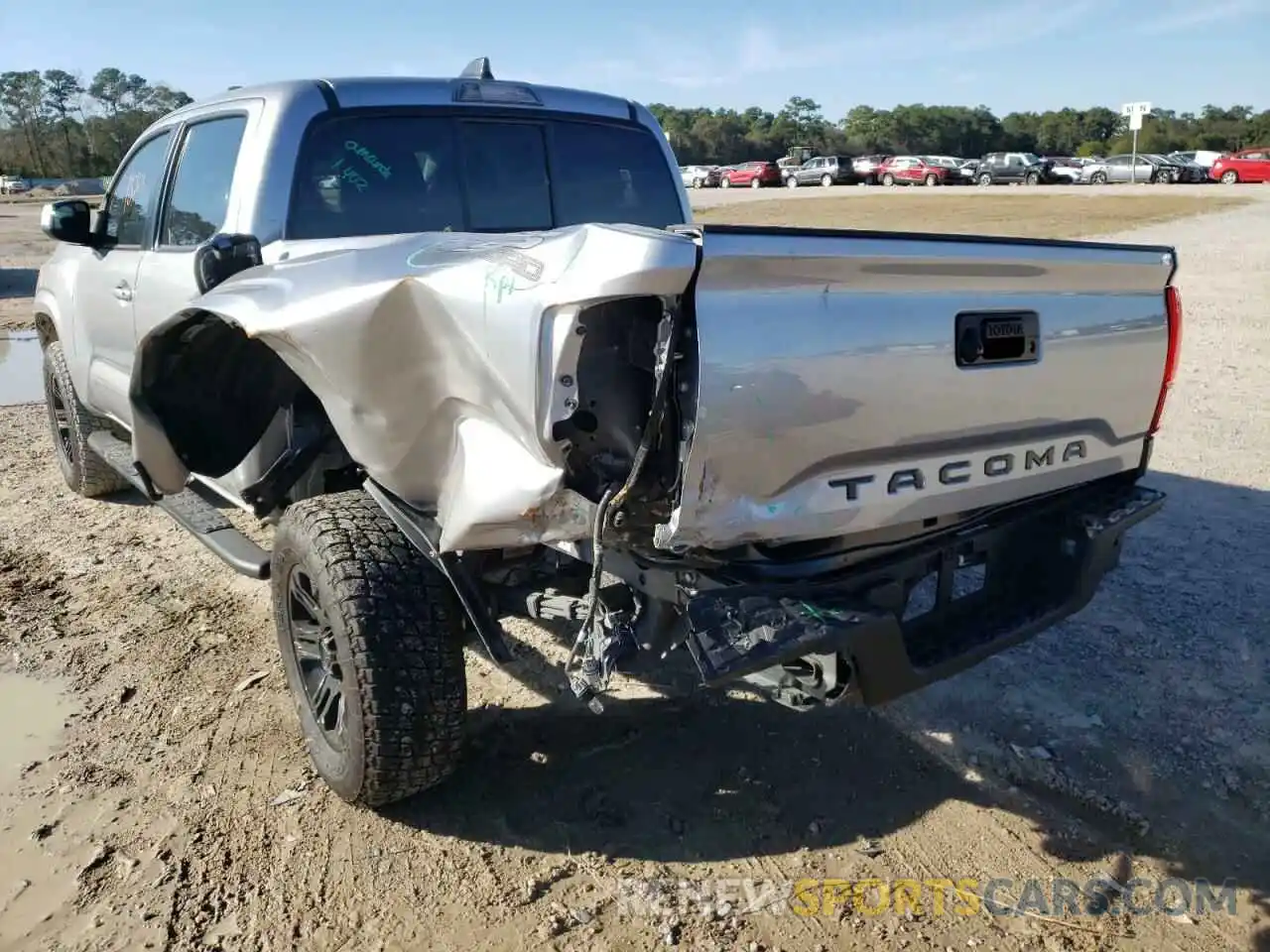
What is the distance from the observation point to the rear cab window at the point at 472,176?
364 cm

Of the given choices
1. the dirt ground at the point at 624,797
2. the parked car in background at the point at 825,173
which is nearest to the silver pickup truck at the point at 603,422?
the dirt ground at the point at 624,797

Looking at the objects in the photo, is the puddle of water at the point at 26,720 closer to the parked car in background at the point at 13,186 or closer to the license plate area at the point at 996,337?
the license plate area at the point at 996,337

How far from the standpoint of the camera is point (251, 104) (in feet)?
12.5

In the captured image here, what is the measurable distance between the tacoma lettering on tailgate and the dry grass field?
16.1 meters

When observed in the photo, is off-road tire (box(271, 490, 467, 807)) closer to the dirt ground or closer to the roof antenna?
the dirt ground

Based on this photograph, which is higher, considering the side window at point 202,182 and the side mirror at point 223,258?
the side window at point 202,182

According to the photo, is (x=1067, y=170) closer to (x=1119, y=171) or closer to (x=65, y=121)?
(x=1119, y=171)

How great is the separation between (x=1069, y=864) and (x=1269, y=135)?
7536cm

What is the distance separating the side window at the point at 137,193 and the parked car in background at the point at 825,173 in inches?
1811

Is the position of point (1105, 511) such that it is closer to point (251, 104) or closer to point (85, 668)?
point (251, 104)

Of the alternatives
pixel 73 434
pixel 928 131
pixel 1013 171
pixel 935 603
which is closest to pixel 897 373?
pixel 935 603

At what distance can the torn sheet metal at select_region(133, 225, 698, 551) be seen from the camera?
2.19 metres

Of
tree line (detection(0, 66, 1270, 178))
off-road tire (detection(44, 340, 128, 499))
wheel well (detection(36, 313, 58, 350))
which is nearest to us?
off-road tire (detection(44, 340, 128, 499))

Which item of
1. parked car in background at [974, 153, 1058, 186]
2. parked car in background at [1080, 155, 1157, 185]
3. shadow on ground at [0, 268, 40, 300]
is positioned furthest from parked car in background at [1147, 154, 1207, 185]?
shadow on ground at [0, 268, 40, 300]
